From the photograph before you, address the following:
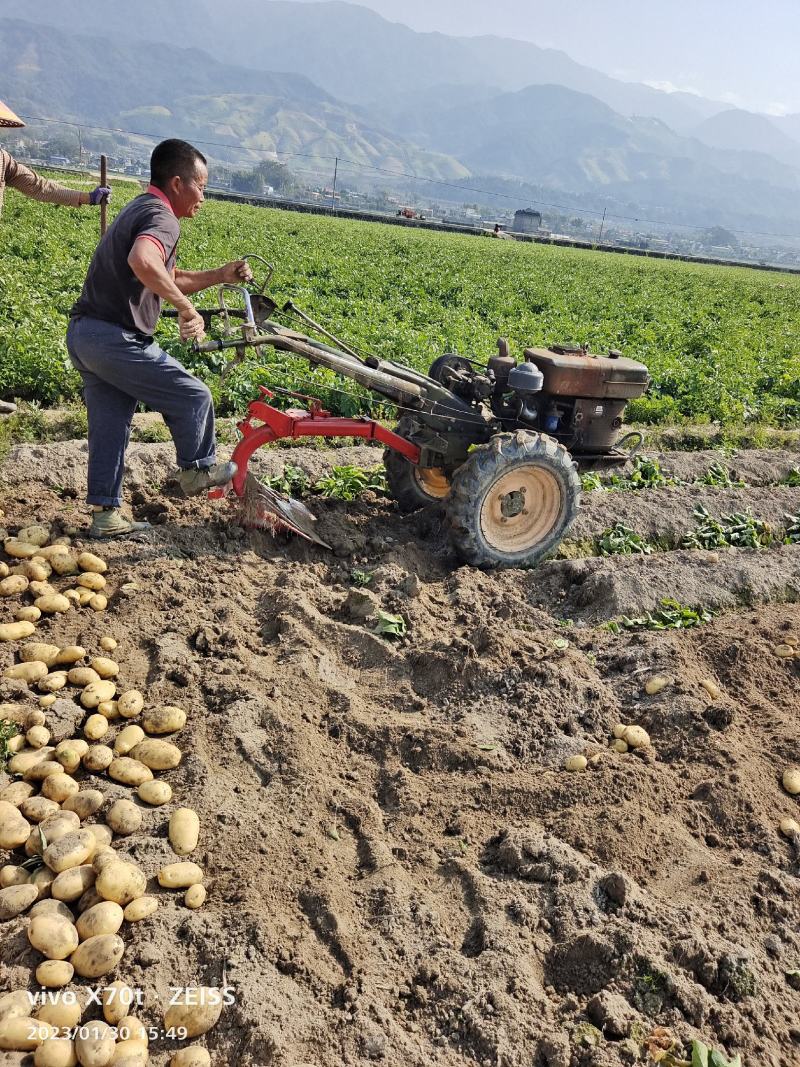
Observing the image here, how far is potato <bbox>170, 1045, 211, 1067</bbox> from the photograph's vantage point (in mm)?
2406

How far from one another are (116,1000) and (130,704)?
1372mm

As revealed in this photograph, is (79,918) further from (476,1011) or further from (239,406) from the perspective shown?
(239,406)

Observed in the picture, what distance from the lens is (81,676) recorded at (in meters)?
3.79

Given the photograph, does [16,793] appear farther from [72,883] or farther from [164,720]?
[164,720]

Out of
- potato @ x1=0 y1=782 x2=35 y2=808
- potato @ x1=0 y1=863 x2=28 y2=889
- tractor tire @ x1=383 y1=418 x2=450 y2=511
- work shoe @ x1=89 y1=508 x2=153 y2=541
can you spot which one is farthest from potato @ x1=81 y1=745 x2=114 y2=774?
tractor tire @ x1=383 y1=418 x2=450 y2=511

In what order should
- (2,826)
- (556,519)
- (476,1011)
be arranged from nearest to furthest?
(476,1011)
(2,826)
(556,519)

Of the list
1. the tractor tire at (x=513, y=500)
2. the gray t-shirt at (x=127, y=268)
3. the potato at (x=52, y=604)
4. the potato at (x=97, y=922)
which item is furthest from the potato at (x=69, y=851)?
the tractor tire at (x=513, y=500)

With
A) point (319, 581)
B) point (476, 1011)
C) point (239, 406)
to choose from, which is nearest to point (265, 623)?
point (319, 581)

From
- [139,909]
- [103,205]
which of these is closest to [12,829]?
[139,909]

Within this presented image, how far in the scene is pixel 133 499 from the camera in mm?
5793

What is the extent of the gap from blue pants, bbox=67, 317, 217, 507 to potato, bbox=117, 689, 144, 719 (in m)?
1.59

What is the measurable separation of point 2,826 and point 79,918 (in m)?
0.49

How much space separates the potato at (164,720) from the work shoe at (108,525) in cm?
163

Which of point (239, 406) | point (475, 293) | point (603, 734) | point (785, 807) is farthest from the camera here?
point (475, 293)
